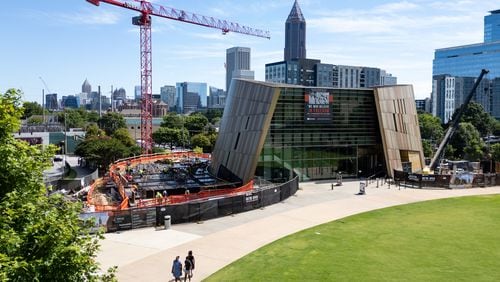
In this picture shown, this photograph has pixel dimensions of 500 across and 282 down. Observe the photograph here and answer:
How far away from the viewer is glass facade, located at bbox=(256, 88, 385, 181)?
167 feet

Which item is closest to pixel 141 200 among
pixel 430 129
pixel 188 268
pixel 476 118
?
pixel 188 268

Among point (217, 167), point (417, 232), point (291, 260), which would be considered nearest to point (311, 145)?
point (217, 167)

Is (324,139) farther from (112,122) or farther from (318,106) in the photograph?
(112,122)

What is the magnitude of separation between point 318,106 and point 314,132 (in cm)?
297

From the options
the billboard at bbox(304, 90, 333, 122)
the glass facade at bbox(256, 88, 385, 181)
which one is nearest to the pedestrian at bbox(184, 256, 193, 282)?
the glass facade at bbox(256, 88, 385, 181)

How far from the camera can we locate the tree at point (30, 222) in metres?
10.1

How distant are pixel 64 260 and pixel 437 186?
4489 cm

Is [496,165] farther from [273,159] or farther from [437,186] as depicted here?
[273,159]

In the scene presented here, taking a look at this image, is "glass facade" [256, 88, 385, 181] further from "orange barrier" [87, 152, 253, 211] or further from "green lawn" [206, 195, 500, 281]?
"green lawn" [206, 195, 500, 281]

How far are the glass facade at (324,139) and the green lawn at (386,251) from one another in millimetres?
17572

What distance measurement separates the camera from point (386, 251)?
2500 centimetres

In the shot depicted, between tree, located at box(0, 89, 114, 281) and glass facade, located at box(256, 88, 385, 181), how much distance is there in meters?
38.8

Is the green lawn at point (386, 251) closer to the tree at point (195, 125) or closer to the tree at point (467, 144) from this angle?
the tree at point (467, 144)

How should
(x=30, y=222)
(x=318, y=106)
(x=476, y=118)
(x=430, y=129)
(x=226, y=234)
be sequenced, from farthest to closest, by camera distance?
(x=430, y=129)
(x=476, y=118)
(x=318, y=106)
(x=226, y=234)
(x=30, y=222)
